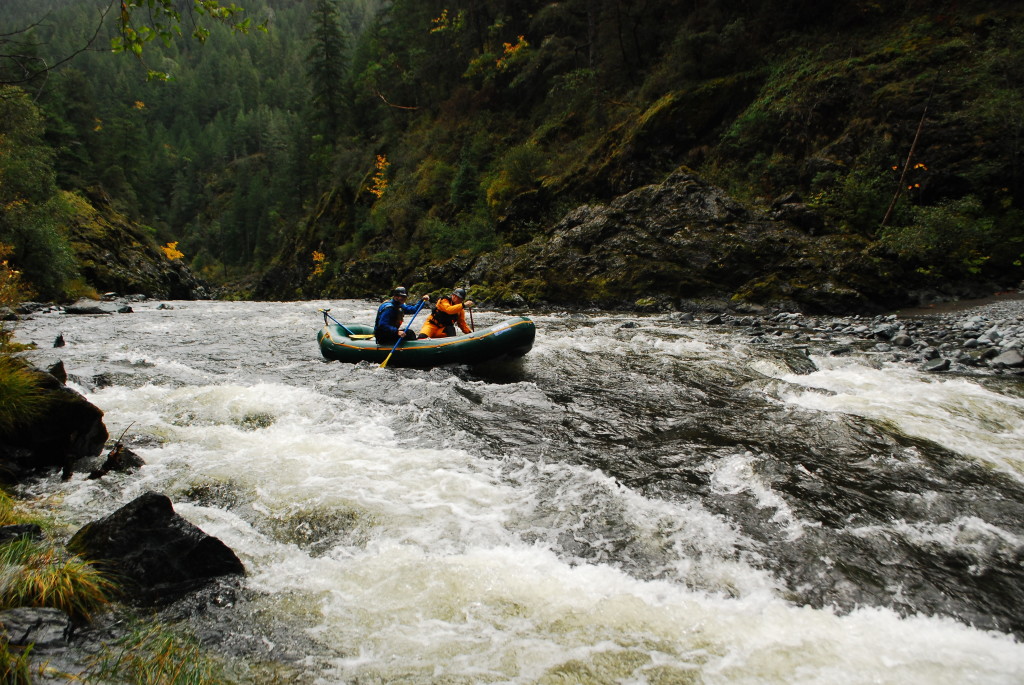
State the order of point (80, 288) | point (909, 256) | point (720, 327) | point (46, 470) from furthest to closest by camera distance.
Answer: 1. point (80, 288)
2. point (909, 256)
3. point (720, 327)
4. point (46, 470)

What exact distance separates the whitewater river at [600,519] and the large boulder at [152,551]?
0.23 m

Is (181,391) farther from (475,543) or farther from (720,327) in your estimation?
(720,327)

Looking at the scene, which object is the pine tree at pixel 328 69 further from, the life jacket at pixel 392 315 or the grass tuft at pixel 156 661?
the grass tuft at pixel 156 661

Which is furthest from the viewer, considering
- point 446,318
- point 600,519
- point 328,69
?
point 328,69

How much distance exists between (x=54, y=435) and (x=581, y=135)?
2294cm

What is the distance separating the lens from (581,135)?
2409cm

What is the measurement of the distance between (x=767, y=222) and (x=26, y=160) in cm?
2703

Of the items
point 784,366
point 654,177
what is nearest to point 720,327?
point 784,366

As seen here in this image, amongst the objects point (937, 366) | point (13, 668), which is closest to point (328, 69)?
point (937, 366)

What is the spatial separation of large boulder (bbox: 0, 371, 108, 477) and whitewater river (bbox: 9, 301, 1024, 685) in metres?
0.29

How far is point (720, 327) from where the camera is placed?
41.2 ft

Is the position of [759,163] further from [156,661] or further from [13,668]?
[13,668]

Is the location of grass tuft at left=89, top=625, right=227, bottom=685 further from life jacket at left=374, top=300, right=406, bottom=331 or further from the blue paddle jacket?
life jacket at left=374, top=300, right=406, bottom=331

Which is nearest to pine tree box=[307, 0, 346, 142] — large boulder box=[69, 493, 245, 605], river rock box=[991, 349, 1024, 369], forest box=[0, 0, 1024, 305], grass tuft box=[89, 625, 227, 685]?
forest box=[0, 0, 1024, 305]
